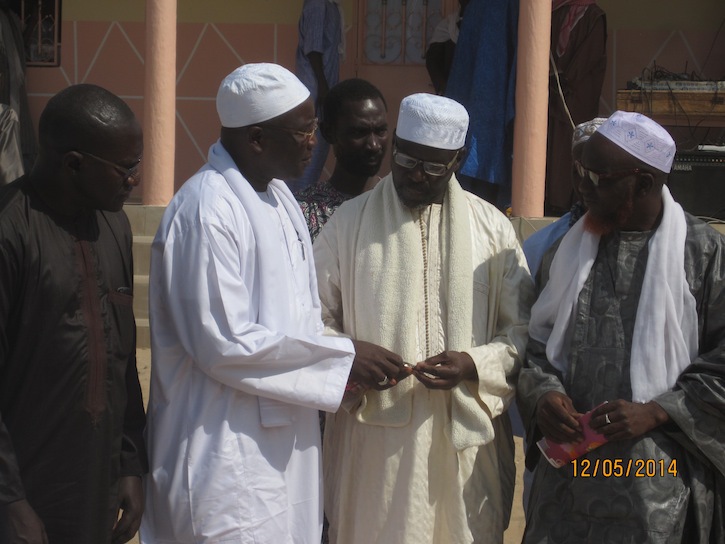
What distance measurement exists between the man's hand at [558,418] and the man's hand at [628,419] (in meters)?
0.07

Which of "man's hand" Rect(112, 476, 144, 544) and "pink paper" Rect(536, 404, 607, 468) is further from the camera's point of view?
"pink paper" Rect(536, 404, 607, 468)

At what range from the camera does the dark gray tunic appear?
130 inches

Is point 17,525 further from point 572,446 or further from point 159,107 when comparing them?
point 159,107

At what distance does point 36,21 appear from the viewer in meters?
9.87

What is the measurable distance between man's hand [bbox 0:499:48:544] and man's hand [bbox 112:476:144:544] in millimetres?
408

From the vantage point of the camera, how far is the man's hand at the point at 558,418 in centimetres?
337

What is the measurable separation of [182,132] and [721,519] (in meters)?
7.27

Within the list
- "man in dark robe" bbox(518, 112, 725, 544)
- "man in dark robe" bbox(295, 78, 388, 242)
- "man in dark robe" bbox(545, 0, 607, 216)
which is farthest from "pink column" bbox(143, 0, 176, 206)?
"man in dark robe" bbox(518, 112, 725, 544)

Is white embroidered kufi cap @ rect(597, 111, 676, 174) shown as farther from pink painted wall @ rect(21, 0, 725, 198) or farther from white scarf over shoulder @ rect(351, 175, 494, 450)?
pink painted wall @ rect(21, 0, 725, 198)

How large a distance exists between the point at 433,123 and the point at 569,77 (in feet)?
16.4

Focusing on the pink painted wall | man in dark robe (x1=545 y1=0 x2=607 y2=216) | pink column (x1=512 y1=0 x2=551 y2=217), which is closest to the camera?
pink column (x1=512 y1=0 x2=551 y2=217)

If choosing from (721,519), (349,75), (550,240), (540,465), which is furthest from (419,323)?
(349,75)

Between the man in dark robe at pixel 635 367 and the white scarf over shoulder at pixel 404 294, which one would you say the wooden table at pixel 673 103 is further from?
the man in dark robe at pixel 635 367

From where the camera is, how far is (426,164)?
3768mm
